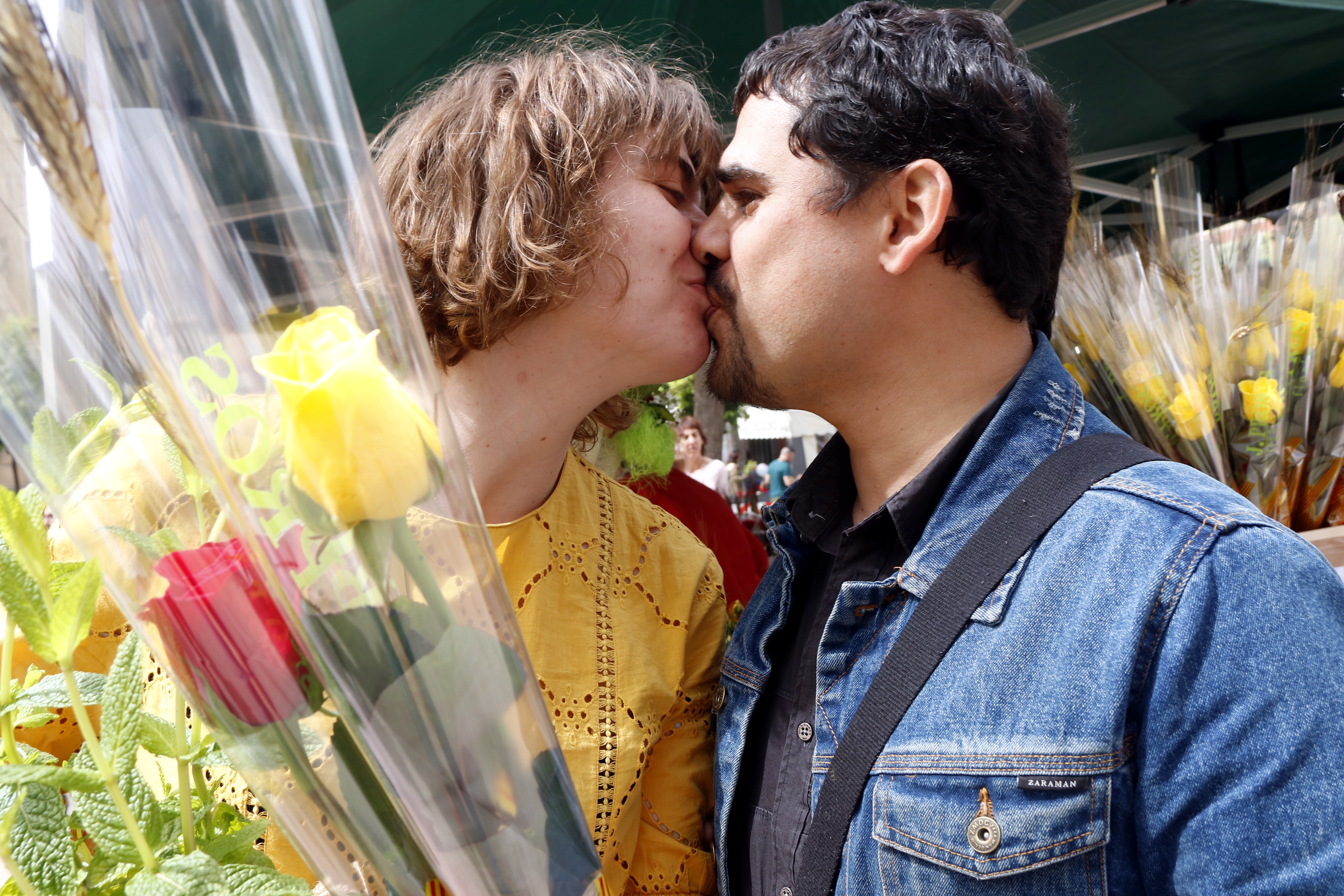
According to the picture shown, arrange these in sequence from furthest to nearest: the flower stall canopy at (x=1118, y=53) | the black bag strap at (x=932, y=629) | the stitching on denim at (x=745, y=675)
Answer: the flower stall canopy at (x=1118, y=53), the stitching on denim at (x=745, y=675), the black bag strap at (x=932, y=629)

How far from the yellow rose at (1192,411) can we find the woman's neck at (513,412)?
4.43 ft

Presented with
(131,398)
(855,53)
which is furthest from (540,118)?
(131,398)

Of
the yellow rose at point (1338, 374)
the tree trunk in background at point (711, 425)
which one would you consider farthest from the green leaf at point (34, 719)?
the tree trunk in background at point (711, 425)

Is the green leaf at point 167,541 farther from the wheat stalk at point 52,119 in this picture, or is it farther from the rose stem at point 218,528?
the wheat stalk at point 52,119

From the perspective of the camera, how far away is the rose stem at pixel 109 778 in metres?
0.56

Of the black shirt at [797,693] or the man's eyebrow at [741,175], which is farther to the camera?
the man's eyebrow at [741,175]

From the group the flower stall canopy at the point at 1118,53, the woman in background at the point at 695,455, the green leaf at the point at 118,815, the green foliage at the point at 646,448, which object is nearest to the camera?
the green leaf at the point at 118,815

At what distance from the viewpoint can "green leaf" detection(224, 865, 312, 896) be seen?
562 mm

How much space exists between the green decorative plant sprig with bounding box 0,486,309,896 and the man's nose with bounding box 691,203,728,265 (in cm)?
121

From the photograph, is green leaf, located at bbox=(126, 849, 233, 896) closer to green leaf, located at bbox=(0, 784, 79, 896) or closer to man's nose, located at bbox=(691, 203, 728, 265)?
green leaf, located at bbox=(0, 784, 79, 896)

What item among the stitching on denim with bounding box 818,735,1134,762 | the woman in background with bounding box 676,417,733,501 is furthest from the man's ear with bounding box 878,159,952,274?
the woman in background with bounding box 676,417,733,501

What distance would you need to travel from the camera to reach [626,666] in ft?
4.75

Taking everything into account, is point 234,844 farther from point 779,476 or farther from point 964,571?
point 779,476

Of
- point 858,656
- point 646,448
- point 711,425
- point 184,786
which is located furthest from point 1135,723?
point 711,425
